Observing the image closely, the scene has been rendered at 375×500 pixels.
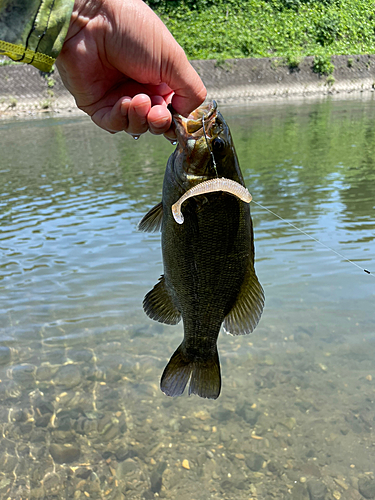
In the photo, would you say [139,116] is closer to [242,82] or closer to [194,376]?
[194,376]

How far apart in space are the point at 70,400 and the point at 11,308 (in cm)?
221

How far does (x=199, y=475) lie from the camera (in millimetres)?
4070

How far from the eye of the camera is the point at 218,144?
2.48m

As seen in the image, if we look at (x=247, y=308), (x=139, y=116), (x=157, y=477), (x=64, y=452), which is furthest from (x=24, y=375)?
(x=139, y=116)

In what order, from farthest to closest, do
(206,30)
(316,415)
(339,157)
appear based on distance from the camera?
(206,30) → (339,157) → (316,415)

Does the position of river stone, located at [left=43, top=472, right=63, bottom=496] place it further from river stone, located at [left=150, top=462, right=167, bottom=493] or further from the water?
river stone, located at [left=150, top=462, right=167, bottom=493]

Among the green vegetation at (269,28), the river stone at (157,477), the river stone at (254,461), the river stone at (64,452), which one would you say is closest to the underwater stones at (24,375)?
the river stone at (64,452)

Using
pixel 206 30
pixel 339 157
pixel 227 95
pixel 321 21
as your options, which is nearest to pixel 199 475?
pixel 339 157

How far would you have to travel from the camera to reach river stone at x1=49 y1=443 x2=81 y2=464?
4.23 meters

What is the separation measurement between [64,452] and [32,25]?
3551 mm

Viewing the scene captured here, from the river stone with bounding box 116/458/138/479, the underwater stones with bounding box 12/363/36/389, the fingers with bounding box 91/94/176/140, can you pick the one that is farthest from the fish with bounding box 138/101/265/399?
the underwater stones with bounding box 12/363/36/389

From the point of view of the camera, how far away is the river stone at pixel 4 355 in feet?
17.9

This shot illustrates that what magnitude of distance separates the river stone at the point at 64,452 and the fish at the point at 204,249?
177 cm

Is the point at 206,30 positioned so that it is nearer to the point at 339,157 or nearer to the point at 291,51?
the point at 291,51
